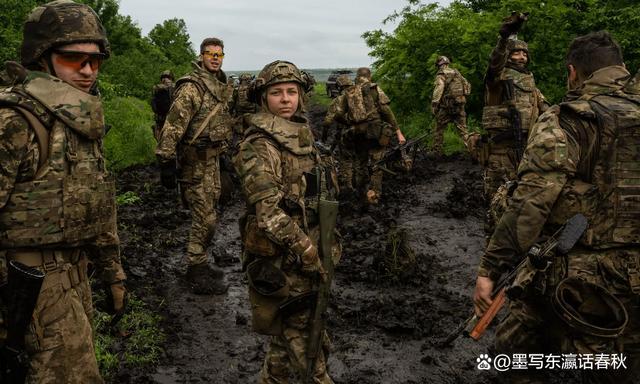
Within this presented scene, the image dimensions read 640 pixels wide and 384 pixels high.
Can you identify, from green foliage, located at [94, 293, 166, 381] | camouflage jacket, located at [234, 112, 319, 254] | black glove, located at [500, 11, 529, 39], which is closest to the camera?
camouflage jacket, located at [234, 112, 319, 254]

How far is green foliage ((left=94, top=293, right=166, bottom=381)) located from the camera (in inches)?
180

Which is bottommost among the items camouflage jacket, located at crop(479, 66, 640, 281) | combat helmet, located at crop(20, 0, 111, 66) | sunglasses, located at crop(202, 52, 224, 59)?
camouflage jacket, located at crop(479, 66, 640, 281)

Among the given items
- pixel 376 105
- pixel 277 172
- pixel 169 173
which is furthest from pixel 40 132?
pixel 376 105

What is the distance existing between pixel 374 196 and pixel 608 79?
6.25 metres

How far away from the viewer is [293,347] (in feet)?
11.2

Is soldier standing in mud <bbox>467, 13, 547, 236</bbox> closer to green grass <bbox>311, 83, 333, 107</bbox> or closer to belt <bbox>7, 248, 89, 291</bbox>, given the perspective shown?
belt <bbox>7, 248, 89, 291</bbox>

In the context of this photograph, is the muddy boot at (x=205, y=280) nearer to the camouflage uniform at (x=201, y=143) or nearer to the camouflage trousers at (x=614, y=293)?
the camouflage uniform at (x=201, y=143)

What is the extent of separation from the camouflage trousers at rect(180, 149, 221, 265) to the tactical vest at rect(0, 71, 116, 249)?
3.46 metres

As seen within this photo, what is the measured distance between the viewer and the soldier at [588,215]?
3.04 m

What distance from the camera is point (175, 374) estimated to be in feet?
14.9

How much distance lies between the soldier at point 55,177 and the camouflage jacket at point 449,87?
1042 cm

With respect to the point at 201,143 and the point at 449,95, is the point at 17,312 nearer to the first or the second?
the point at 201,143

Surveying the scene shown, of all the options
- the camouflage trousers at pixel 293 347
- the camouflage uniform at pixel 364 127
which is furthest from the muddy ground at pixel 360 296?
the camouflage trousers at pixel 293 347

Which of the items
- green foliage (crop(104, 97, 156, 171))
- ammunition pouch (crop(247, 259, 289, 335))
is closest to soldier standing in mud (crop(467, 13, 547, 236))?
ammunition pouch (crop(247, 259, 289, 335))
